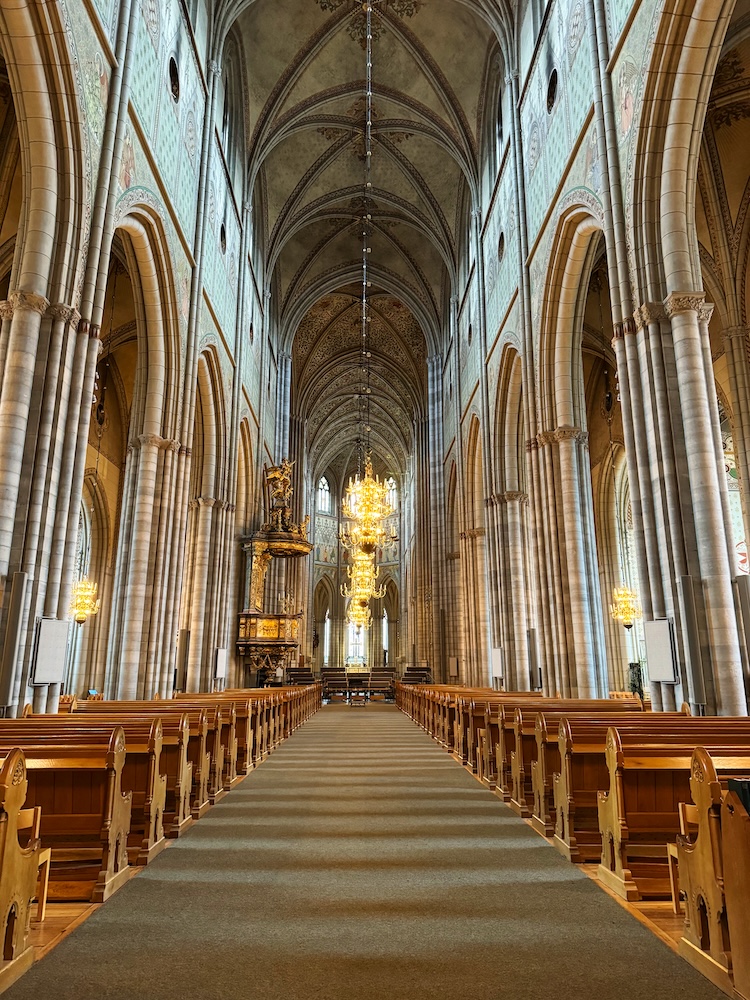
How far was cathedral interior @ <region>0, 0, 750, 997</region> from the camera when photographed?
8.33 m

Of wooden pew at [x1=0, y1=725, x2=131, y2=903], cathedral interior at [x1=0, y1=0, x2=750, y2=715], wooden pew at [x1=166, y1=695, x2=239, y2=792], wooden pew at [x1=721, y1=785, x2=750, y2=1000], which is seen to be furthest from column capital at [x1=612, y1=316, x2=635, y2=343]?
wooden pew at [x1=0, y1=725, x2=131, y2=903]

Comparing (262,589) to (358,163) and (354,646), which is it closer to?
(358,163)

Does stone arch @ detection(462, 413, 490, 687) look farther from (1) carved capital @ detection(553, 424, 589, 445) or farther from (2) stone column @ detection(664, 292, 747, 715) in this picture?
(2) stone column @ detection(664, 292, 747, 715)

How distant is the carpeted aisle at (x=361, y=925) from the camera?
2947 millimetres

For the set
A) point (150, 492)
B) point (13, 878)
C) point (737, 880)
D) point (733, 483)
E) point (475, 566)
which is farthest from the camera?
point (475, 566)

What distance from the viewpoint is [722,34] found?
27.5ft

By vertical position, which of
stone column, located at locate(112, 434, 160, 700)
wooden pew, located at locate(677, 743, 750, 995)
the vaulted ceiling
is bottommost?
wooden pew, located at locate(677, 743, 750, 995)

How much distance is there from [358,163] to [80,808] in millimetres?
24396

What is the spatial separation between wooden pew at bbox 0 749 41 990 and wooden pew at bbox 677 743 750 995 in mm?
2959

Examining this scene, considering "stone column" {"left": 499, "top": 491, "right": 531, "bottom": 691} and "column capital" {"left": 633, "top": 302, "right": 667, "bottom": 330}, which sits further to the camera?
"stone column" {"left": 499, "top": 491, "right": 531, "bottom": 691}

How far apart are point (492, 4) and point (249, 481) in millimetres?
14490

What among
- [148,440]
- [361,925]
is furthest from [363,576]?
[361,925]

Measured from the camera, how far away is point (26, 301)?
8133 millimetres

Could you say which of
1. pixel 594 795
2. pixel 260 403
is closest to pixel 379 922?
pixel 594 795
